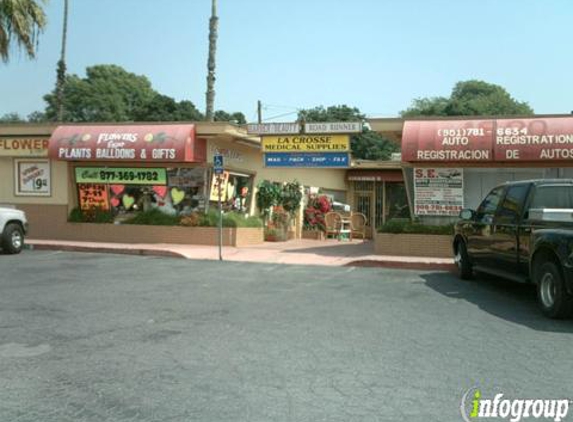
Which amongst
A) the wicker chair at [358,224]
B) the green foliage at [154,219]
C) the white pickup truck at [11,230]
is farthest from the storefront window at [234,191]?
the wicker chair at [358,224]

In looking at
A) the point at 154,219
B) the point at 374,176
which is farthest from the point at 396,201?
the point at 154,219

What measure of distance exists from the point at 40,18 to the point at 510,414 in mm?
19116

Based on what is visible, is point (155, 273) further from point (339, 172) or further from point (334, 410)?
point (339, 172)

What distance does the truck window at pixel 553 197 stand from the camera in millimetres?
9391

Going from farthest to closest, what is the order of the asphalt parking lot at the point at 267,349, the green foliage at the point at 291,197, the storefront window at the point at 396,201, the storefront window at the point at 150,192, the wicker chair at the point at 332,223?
the storefront window at the point at 396,201 → the wicker chair at the point at 332,223 → the green foliage at the point at 291,197 → the storefront window at the point at 150,192 → the asphalt parking lot at the point at 267,349

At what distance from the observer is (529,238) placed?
9227mm

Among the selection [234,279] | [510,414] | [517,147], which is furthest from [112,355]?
[517,147]

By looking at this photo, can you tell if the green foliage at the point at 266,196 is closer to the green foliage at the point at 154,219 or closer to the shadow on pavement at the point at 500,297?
the green foliage at the point at 154,219

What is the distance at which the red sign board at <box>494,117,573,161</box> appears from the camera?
15.3 m

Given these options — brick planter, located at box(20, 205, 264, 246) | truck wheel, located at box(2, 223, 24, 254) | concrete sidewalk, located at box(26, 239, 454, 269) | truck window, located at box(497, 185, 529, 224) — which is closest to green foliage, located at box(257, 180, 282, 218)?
brick planter, located at box(20, 205, 264, 246)

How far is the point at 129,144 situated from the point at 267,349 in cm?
1340

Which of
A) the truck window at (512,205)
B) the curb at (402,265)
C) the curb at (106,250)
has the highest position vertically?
the truck window at (512,205)

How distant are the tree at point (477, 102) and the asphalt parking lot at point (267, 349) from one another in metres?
60.5

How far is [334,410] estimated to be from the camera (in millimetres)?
4836
